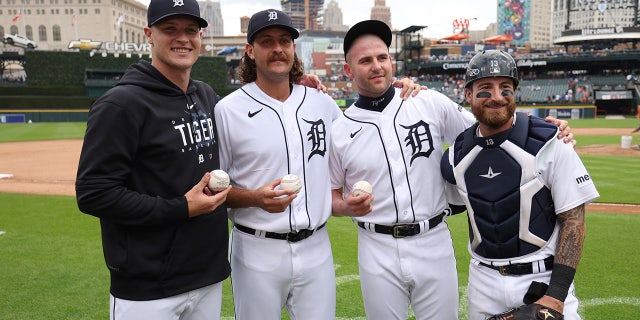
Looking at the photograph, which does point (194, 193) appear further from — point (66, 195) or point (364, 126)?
point (66, 195)

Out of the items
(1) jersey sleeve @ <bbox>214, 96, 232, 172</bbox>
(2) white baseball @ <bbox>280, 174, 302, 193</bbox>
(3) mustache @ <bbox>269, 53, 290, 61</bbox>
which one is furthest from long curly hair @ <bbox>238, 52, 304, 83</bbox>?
(2) white baseball @ <bbox>280, 174, 302, 193</bbox>

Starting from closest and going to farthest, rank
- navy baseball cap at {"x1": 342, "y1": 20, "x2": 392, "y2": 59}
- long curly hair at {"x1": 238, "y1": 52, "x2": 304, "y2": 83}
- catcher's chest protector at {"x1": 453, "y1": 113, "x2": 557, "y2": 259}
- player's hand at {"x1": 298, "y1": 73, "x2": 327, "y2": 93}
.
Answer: catcher's chest protector at {"x1": 453, "y1": 113, "x2": 557, "y2": 259} → navy baseball cap at {"x1": 342, "y1": 20, "x2": 392, "y2": 59} → long curly hair at {"x1": 238, "y1": 52, "x2": 304, "y2": 83} → player's hand at {"x1": 298, "y1": 73, "x2": 327, "y2": 93}

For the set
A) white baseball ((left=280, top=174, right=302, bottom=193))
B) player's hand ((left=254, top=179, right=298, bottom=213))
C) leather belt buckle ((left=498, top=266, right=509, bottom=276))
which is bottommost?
leather belt buckle ((left=498, top=266, right=509, bottom=276))

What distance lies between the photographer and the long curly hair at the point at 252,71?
11.4ft

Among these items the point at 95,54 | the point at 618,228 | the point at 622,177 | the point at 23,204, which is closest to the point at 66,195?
the point at 23,204

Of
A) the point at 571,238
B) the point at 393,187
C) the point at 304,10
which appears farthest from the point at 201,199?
the point at 304,10

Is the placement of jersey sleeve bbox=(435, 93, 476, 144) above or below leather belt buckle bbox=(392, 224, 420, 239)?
above

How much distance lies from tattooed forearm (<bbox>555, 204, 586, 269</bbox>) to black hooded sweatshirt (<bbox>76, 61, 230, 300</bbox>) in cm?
198

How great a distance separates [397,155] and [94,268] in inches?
176

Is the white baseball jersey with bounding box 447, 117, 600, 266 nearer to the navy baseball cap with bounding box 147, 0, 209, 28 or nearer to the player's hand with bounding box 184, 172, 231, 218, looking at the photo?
the player's hand with bounding box 184, 172, 231, 218

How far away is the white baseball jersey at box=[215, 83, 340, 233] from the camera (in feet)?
10.3

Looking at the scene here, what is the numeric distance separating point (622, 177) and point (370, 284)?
1196cm

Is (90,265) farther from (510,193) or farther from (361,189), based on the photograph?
(510,193)

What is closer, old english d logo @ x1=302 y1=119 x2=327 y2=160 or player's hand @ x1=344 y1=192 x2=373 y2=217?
player's hand @ x1=344 y1=192 x2=373 y2=217
